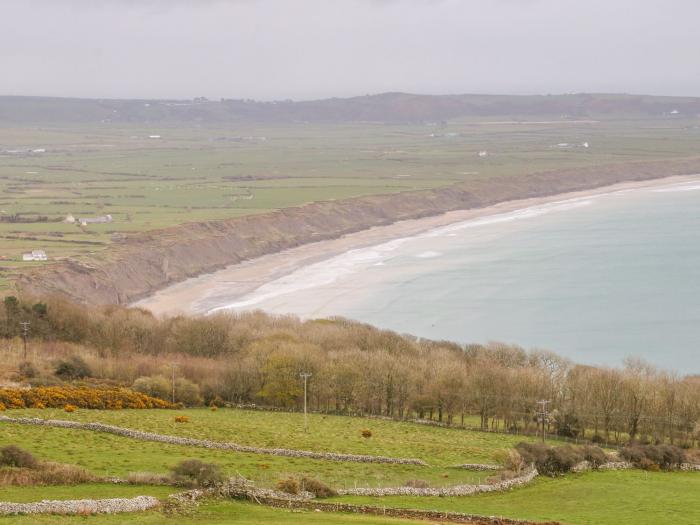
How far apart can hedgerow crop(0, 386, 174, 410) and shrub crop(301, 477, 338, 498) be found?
53.5ft

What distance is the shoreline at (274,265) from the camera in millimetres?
79825

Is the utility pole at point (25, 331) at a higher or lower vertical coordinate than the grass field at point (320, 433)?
higher

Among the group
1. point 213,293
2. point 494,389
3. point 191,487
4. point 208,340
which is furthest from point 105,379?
point 213,293

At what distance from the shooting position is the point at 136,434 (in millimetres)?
37562

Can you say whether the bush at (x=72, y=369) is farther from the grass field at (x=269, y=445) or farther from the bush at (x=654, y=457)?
the bush at (x=654, y=457)

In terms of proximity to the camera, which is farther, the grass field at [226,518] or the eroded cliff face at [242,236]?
the eroded cliff face at [242,236]

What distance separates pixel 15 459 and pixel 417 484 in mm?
11442

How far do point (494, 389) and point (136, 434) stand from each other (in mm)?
17695

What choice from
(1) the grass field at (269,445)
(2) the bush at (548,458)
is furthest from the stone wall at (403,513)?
(2) the bush at (548,458)

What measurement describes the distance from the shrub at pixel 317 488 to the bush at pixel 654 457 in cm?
1194

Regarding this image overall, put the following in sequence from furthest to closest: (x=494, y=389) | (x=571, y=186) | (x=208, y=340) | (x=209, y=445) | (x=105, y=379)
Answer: (x=571, y=186)
(x=208, y=340)
(x=105, y=379)
(x=494, y=389)
(x=209, y=445)

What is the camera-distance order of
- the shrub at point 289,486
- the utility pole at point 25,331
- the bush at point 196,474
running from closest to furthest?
the bush at point 196,474, the shrub at point 289,486, the utility pole at point 25,331

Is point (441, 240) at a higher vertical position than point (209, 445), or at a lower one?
higher

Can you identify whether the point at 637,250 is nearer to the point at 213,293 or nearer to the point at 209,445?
the point at 213,293
